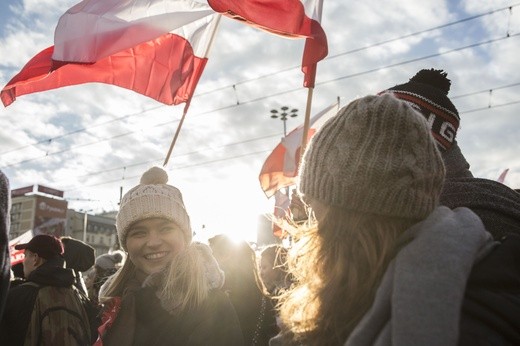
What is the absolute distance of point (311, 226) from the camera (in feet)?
5.21

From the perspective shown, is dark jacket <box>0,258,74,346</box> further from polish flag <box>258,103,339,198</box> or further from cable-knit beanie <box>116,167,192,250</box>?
polish flag <box>258,103,339,198</box>

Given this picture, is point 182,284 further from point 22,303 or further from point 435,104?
point 435,104

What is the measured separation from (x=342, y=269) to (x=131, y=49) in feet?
14.2

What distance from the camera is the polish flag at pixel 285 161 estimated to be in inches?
308

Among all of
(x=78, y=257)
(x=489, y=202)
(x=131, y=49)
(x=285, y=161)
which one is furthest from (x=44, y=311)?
(x=285, y=161)

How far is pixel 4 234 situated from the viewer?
1217mm

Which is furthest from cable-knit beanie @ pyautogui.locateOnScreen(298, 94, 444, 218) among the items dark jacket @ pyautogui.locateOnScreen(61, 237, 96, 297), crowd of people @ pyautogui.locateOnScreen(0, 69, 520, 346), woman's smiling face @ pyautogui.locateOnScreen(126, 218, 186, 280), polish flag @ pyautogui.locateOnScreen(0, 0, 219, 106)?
dark jacket @ pyautogui.locateOnScreen(61, 237, 96, 297)

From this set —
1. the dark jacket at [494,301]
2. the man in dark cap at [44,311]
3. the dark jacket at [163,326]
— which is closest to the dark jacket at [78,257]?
the man in dark cap at [44,311]

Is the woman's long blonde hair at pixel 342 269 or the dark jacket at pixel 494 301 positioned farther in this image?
the woman's long blonde hair at pixel 342 269

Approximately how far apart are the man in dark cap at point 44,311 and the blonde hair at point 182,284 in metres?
0.41

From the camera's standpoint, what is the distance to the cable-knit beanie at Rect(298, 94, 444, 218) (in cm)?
138

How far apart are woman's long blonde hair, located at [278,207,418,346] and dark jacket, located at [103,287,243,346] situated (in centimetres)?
112

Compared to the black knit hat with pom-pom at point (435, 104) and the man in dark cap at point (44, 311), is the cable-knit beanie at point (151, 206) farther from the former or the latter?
the black knit hat with pom-pom at point (435, 104)

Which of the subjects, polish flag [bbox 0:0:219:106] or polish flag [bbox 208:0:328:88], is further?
polish flag [bbox 0:0:219:106]
